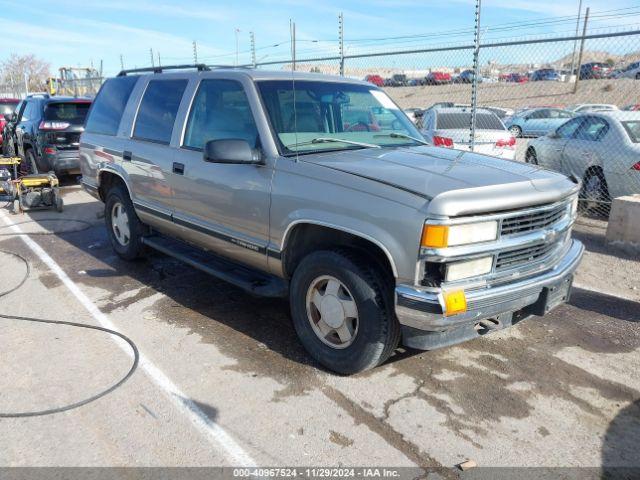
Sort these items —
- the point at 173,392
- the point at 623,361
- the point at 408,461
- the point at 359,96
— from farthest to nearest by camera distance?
the point at 359,96, the point at 623,361, the point at 173,392, the point at 408,461

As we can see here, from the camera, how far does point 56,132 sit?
10344 millimetres

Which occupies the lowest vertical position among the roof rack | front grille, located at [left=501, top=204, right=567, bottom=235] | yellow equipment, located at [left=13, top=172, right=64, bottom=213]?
yellow equipment, located at [left=13, top=172, right=64, bottom=213]

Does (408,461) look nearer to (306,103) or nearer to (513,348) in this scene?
(513,348)

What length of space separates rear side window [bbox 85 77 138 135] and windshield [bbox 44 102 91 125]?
4.71m

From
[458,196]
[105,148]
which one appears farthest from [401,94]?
[458,196]

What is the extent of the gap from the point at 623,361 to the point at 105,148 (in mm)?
5408

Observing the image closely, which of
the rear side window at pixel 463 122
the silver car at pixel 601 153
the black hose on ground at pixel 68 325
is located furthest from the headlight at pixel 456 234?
the rear side window at pixel 463 122

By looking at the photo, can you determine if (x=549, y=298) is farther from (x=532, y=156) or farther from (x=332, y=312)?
(x=532, y=156)

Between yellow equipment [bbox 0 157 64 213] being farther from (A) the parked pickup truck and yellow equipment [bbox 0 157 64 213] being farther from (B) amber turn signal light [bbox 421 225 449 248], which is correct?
(B) amber turn signal light [bbox 421 225 449 248]

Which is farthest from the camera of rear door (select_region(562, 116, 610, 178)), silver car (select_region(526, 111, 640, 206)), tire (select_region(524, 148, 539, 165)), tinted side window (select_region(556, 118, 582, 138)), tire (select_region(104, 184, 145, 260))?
tire (select_region(524, 148, 539, 165))

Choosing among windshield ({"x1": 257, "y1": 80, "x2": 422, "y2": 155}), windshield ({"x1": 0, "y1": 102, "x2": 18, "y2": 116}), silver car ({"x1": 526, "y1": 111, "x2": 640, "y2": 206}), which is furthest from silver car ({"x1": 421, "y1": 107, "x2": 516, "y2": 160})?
windshield ({"x1": 0, "y1": 102, "x2": 18, "y2": 116})

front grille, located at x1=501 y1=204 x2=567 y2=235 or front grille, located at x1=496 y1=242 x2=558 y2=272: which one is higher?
front grille, located at x1=501 y1=204 x2=567 y2=235

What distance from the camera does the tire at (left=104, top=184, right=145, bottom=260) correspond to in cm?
578

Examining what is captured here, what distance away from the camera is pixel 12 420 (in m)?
3.17
